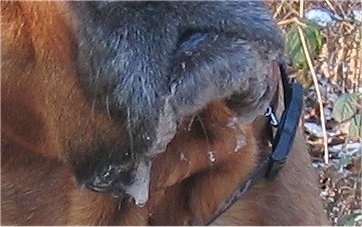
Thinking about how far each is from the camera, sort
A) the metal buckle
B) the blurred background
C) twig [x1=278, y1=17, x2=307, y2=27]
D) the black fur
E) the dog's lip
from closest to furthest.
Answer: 1. the black fur
2. the dog's lip
3. the metal buckle
4. twig [x1=278, y1=17, x2=307, y2=27]
5. the blurred background

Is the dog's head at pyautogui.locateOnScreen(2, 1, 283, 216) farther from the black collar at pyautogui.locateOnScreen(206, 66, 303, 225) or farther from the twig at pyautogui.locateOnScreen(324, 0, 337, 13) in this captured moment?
the twig at pyautogui.locateOnScreen(324, 0, 337, 13)

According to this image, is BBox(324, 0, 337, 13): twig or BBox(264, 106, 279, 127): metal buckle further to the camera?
BBox(324, 0, 337, 13): twig

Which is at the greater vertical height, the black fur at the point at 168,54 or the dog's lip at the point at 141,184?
the black fur at the point at 168,54

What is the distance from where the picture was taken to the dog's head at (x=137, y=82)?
1.05 meters

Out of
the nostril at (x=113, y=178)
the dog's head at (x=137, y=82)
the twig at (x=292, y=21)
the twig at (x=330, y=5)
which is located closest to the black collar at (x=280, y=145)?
the dog's head at (x=137, y=82)

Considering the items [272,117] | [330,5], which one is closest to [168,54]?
[272,117]

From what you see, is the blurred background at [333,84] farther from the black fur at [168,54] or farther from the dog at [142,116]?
the black fur at [168,54]

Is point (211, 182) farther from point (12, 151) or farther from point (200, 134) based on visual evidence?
point (12, 151)

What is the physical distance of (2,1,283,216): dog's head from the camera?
1054mm

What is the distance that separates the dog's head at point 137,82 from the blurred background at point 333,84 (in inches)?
51.6

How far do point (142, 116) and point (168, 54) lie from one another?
7cm

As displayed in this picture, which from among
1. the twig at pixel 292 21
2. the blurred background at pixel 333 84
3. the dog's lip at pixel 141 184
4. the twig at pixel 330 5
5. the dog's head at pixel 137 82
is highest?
the dog's head at pixel 137 82

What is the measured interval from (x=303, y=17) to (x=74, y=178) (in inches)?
57.6

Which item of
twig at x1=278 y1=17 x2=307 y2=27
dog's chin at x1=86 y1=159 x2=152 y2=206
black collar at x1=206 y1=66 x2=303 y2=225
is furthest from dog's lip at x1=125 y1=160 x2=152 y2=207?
twig at x1=278 y1=17 x2=307 y2=27
